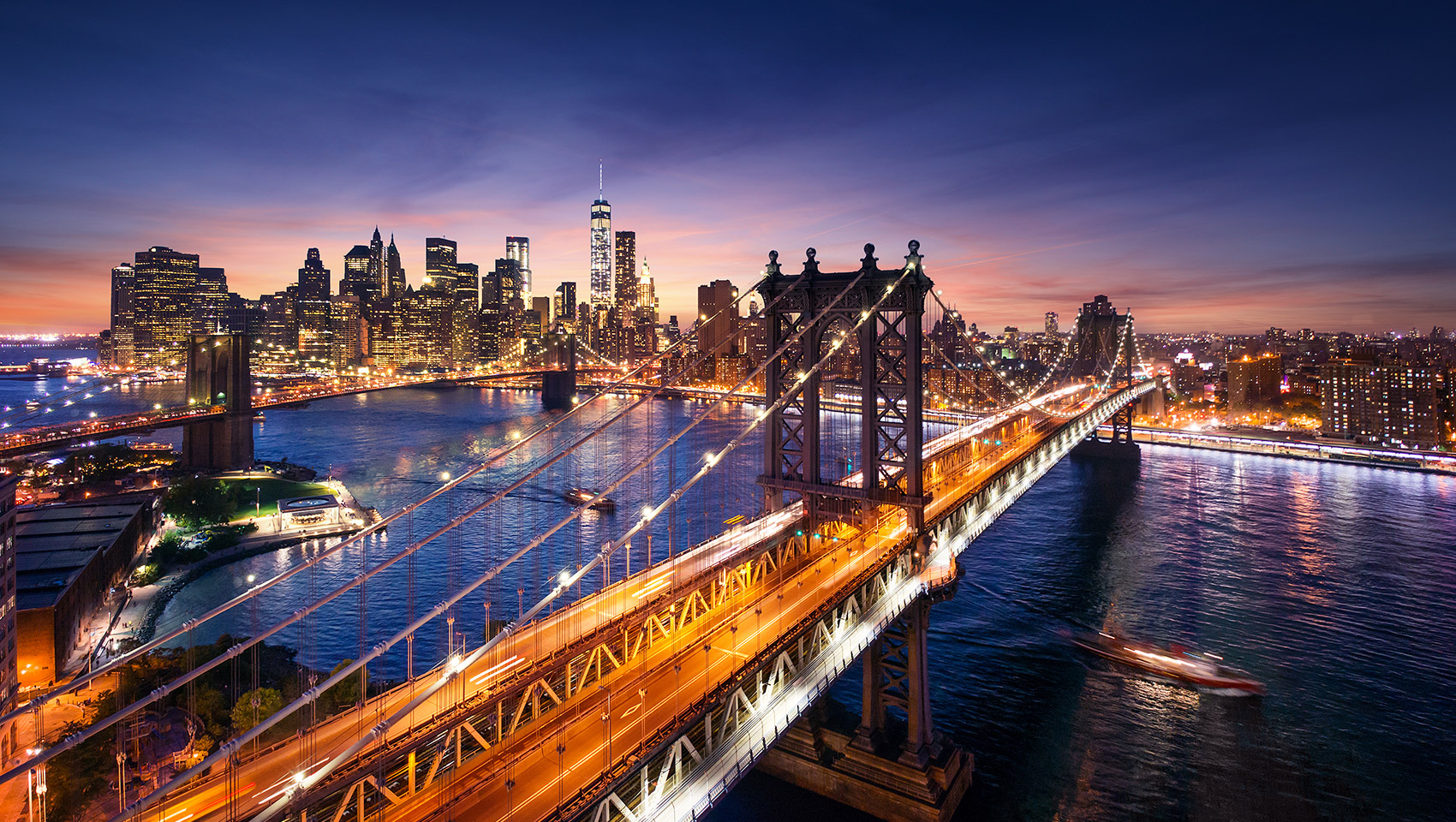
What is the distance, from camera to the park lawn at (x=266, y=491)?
127ft

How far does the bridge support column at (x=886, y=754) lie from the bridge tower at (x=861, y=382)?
2.63m

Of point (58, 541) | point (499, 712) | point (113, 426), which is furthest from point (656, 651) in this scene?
Result: point (113, 426)

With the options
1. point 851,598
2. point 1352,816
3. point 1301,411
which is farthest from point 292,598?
point 1301,411

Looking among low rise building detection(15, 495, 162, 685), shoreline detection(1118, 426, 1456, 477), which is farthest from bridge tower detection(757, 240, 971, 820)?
shoreline detection(1118, 426, 1456, 477)

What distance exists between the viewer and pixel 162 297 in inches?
5044

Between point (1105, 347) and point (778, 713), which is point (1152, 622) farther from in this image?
point (1105, 347)

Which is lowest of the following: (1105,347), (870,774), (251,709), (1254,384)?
(870,774)

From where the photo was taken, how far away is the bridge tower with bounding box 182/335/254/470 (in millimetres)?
50500

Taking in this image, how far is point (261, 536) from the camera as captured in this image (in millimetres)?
34625

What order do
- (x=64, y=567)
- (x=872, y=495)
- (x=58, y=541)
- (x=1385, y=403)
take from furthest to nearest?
(x=1385, y=403) < (x=58, y=541) < (x=64, y=567) < (x=872, y=495)

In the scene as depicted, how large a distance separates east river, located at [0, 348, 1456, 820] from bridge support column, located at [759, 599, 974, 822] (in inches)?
19.2

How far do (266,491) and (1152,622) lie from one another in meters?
43.4

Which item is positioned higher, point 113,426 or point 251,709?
point 113,426

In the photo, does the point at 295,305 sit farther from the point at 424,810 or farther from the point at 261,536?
the point at 424,810
